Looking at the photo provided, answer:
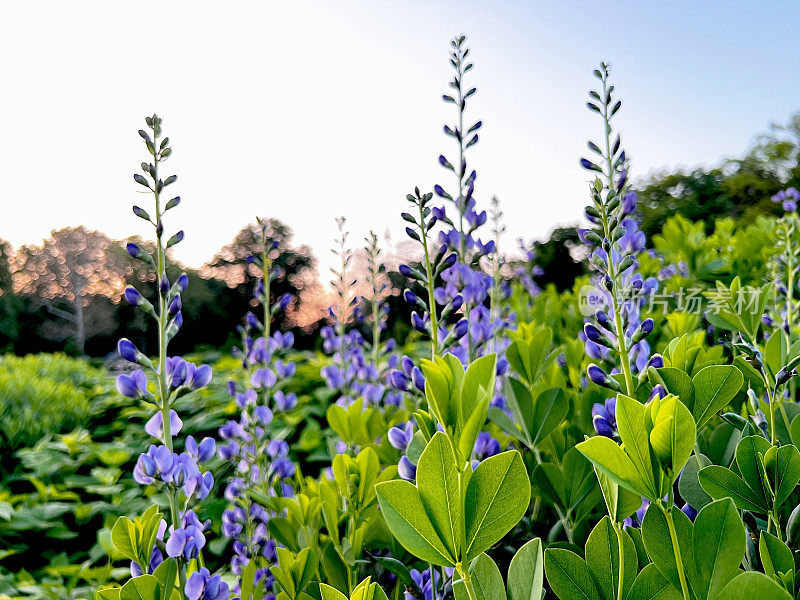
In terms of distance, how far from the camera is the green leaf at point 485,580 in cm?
58

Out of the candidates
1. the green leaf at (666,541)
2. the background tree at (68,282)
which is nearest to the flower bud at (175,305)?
the green leaf at (666,541)

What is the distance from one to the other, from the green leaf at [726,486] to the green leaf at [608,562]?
0.38 feet

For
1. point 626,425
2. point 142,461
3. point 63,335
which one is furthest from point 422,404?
point 63,335

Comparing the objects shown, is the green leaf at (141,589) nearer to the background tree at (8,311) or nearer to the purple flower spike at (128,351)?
the purple flower spike at (128,351)

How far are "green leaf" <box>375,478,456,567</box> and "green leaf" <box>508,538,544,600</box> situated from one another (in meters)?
0.10

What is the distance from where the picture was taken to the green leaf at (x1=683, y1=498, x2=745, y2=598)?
0.50 m

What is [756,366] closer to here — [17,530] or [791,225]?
[791,225]

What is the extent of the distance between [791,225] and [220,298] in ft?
30.3

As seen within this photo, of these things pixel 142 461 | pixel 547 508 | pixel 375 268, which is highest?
pixel 375 268

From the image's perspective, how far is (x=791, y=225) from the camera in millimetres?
3096

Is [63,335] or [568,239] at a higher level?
[568,239]

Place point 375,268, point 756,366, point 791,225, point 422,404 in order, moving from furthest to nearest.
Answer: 1. point 791,225
2. point 375,268
3. point 422,404
4. point 756,366

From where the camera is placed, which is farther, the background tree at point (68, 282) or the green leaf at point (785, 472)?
the background tree at point (68, 282)

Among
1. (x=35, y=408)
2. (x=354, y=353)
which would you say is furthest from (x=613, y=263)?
(x=35, y=408)
